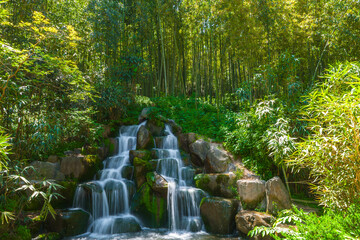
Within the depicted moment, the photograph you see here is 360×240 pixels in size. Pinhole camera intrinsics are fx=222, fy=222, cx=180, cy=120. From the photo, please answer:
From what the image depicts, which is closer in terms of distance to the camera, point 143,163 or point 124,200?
point 124,200

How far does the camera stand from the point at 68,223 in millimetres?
4609

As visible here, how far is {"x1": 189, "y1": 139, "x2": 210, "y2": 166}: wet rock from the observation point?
6828 millimetres

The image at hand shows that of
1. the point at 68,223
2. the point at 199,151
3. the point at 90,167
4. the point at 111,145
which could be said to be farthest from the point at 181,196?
the point at 111,145

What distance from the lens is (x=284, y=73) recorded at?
6.25 metres

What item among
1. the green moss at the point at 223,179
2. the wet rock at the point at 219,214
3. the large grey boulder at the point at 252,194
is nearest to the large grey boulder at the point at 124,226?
the wet rock at the point at 219,214

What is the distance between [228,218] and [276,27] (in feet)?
22.2

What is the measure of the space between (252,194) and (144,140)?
382 centimetres

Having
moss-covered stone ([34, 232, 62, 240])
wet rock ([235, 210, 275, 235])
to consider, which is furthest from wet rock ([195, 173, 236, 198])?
moss-covered stone ([34, 232, 62, 240])

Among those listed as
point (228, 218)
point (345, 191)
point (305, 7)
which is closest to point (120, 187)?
point (228, 218)

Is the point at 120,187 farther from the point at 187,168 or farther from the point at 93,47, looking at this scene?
the point at 93,47

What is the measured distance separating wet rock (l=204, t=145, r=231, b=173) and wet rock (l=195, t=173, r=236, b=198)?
47 cm


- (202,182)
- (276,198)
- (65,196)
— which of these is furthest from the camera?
(202,182)

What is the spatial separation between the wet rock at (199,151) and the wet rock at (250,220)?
2313 mm

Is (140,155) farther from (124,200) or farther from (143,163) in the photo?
(124,200)
